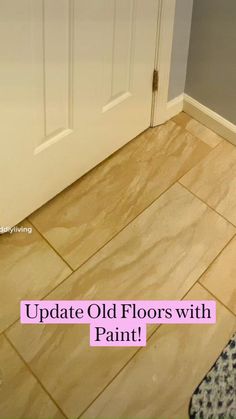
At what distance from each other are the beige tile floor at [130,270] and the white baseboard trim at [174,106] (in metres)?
0.03

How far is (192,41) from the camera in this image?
175 centimetres

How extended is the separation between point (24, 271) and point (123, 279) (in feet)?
0.90

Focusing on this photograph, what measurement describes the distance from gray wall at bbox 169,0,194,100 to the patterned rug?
917 mm

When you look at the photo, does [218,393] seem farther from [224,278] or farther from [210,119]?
[210,119]

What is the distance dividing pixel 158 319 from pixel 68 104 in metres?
0.63

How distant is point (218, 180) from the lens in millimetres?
1753

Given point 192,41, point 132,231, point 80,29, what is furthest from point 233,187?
point 80,29

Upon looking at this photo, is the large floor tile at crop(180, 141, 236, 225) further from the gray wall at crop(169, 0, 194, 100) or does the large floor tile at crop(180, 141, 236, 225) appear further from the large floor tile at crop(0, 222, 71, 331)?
the large floor tile at crop(0, 222, 71, 331)

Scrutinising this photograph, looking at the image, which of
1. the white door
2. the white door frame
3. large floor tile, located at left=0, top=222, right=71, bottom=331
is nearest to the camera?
the white door

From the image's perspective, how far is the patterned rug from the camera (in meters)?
1.27

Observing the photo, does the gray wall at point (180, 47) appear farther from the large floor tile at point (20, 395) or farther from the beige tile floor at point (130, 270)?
the large floor tile at point (20, 395)

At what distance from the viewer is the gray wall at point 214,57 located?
1.62m

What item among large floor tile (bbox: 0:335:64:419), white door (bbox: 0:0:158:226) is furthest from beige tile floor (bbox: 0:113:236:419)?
white door (bbox: 0:0:158:226)

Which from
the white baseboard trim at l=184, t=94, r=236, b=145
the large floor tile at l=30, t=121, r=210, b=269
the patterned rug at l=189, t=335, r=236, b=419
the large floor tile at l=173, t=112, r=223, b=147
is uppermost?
the white baseboard trim at l=184, t=94, r=236, b=145
